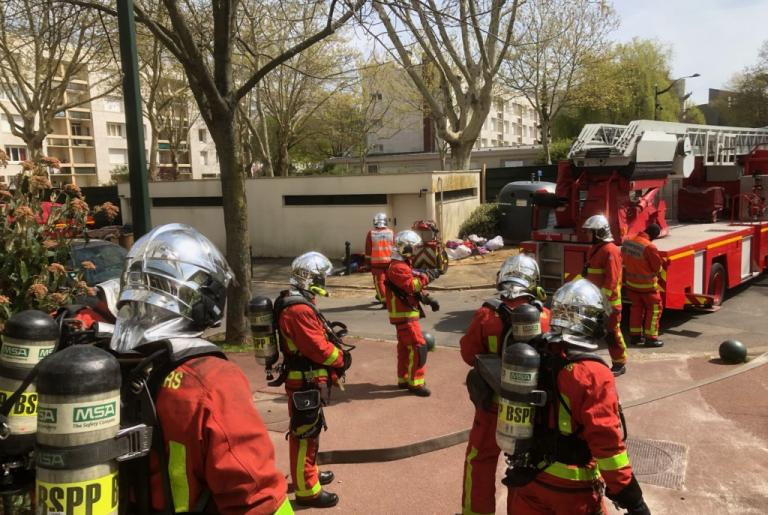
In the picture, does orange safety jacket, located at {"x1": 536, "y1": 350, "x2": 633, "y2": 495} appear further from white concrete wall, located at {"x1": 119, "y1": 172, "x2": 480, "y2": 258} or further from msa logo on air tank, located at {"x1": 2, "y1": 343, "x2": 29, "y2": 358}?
white concrete wall, located at {"x1": 119, "y1": 172, "x2": 480, "y2": 258}

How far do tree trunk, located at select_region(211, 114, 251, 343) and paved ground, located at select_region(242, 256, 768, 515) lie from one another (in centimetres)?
64

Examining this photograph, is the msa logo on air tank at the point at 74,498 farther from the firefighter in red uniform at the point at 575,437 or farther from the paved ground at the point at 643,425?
the paved ground at the point at 643,425

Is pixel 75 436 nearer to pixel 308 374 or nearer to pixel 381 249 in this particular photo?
pixel 308 374

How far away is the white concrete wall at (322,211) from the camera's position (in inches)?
692

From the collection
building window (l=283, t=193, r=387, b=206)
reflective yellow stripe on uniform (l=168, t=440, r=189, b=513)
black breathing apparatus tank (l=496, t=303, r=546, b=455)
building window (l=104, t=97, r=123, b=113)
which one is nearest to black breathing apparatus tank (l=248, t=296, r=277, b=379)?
black breathing apparatus tank (l=496, t=303, r=546, b=455)

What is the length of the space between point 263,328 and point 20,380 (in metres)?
2.05

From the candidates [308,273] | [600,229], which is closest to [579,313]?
[308,273]

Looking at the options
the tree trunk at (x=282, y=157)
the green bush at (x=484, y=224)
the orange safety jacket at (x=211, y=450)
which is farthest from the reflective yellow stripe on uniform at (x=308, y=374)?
the tree trunk at (x=282, y=157)

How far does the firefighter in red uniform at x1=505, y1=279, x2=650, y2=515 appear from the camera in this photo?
2727mm

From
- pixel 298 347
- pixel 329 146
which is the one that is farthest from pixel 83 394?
pixel 329 146

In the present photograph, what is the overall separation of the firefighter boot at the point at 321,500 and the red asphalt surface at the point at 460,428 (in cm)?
6

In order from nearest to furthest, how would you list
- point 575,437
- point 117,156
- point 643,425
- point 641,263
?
point 575,437, point 643,425, point 641,263, point 117,156

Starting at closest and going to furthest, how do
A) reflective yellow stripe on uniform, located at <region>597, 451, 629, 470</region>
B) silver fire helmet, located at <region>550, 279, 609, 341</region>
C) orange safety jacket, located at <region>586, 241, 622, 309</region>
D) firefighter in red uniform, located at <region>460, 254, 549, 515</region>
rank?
1. reflective yellow stripe on uniform, located at <region>597, 451, 629, 470</region>
2. silver fire helmet, located at <region>550, 279, 609, 341</region>
3. firefighter in red uniform, located at <region>460, 254, 549, 515</region>
4. orange safety jacket, located at <region>586, 241, 622, 309</region>

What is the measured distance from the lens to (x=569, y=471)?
291 cm
